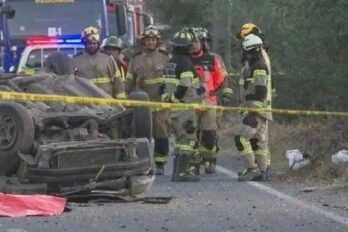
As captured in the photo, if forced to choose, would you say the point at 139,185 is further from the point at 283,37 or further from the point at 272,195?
the point at 283,37

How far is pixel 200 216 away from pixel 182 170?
130 inches

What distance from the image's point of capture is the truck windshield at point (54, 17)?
19922mm

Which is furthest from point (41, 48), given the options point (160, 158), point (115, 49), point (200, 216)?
point (200, 216)

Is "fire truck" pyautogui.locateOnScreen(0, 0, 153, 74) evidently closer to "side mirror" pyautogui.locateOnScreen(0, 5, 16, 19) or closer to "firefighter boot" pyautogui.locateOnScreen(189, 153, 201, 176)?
"side mirror" pyautogui.locateOnScreen(0, 5, 16, 19)

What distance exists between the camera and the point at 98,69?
12.6 meters

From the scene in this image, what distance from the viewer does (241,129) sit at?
38.5ft

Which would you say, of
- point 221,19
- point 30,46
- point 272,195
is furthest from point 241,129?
point 221,19

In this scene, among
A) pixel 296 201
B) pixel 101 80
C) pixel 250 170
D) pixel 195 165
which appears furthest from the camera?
pixel 101 80

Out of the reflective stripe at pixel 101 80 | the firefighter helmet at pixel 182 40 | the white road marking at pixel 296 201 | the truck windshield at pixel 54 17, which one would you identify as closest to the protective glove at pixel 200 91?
the firefighter helmet at pixel 182 40

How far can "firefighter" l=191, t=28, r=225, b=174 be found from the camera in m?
12.4

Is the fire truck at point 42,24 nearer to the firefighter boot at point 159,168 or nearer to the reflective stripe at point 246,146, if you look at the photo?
the firefighter boot at point 159,168

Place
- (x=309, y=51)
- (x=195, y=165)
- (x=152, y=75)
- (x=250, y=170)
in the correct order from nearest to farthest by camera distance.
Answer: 1. (x=250, y=170)
2. (x=195, y=165)
3. (x=152, y=75)
4. (x=309, y=51)

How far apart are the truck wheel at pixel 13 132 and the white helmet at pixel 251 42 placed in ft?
12.3

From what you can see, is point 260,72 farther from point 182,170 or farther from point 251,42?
point 182,170
